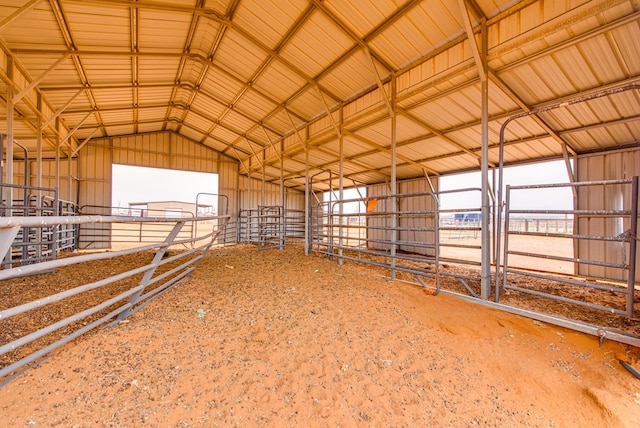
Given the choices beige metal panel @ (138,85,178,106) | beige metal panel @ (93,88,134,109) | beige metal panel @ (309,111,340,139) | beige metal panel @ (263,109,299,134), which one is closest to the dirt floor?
beige metal panel @ (309,111,340,139)

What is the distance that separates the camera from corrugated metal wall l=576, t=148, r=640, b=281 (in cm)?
604

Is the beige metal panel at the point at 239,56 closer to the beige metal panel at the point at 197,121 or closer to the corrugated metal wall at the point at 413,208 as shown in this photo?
the beige metal panel at the point at 197,121

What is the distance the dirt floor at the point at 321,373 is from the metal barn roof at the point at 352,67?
12.4ft

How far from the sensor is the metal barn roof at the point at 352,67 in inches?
149

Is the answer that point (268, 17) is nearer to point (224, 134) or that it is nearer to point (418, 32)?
point (418, 32)

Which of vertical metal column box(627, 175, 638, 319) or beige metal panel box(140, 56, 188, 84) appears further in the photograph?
beige metal panel box(140, 56, 188, 84)

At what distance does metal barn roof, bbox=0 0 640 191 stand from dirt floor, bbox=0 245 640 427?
3784 mm

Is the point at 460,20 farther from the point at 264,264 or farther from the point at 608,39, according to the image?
the point at 264,264

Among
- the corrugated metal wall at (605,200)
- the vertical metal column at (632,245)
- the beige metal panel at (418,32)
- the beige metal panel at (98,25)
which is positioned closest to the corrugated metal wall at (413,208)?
the corrugated metal wall at (605,200)

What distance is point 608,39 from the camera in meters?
3.48

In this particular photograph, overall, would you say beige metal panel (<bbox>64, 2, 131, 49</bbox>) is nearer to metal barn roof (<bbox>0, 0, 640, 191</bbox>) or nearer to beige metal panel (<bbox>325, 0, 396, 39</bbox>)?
metal barn roof (<bbox>0, 0, 640, 191</bbox>)

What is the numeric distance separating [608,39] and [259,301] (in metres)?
5.75

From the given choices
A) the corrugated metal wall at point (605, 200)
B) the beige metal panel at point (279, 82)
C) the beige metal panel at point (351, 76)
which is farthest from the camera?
the beige metal panel at point (279, 82)

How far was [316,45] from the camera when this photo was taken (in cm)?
542
